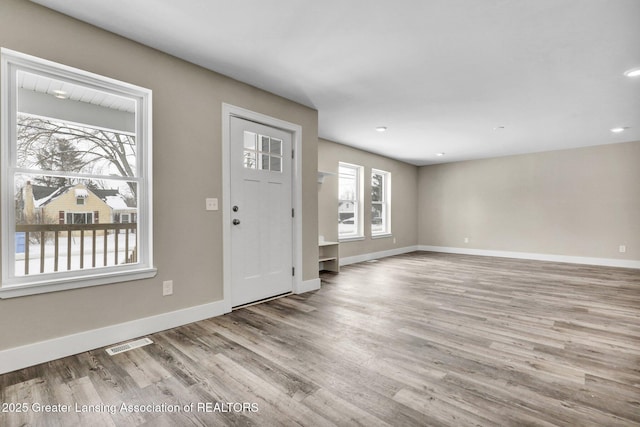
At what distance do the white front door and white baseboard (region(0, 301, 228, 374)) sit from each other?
0.52m

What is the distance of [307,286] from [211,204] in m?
1.73

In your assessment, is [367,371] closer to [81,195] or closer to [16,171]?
[81,195]

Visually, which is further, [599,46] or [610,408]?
[599,46]

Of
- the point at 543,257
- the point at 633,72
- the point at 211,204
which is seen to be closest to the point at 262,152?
the point at 211,204

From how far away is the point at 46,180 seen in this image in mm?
2166

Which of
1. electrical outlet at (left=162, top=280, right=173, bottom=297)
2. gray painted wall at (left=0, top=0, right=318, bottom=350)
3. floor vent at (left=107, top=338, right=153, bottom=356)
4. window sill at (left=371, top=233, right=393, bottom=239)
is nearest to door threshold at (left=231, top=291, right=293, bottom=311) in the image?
gray painted wall at (left=0, top=0, right=318, bottom=350)

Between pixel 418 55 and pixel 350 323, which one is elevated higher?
pixel 418 55

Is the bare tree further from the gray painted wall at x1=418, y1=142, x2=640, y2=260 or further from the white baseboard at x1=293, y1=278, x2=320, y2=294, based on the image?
the gray painted wall at x1=418, y1=142, x2=640, y2=260

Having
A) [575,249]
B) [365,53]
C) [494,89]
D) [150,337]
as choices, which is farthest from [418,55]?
[575,249]

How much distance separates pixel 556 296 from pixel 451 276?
1.43m

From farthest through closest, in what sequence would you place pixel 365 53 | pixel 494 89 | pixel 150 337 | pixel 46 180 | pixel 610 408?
pixel 494 89, pixel 365 53, pixel 150 337, pixel 46 180, pixel 610 408

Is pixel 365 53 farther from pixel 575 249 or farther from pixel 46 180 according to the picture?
pixel 575 249

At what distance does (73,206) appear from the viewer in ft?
7.50

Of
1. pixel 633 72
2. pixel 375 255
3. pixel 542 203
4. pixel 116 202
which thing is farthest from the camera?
pixel 375 255
